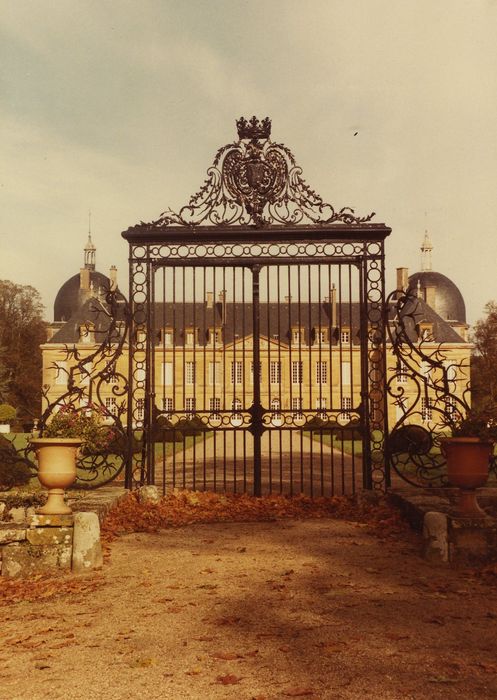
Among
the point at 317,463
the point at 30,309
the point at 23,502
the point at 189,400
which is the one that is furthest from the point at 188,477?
the point at 30,309

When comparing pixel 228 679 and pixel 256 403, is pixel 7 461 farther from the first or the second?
pixel 228 679

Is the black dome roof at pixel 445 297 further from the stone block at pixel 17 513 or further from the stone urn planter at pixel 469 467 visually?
the stone block at pixel 17 513

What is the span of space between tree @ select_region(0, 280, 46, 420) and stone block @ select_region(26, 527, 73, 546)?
3450 centimetres

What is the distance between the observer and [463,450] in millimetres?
A: 5672

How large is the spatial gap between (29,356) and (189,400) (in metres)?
11.5

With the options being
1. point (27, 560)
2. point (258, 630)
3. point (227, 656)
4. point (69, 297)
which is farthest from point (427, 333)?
point (69, 297)

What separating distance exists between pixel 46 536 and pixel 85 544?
290 mm

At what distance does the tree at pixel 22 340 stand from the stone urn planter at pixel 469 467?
3527 centimetres

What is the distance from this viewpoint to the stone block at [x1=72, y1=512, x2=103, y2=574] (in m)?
5.32

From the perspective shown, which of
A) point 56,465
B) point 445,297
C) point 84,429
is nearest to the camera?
point 56,465

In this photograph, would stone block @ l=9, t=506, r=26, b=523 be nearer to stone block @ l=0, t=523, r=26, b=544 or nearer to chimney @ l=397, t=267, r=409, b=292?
stone block @ l=0, t=523, r=26, b=544

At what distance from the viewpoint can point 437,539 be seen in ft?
17.9

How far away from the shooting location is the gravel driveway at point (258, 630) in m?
3.11

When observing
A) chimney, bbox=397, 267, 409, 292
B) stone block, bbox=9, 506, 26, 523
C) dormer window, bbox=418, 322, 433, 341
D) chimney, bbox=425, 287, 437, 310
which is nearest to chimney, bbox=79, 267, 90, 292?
chimney, bbox=397, 267, 409, 292
